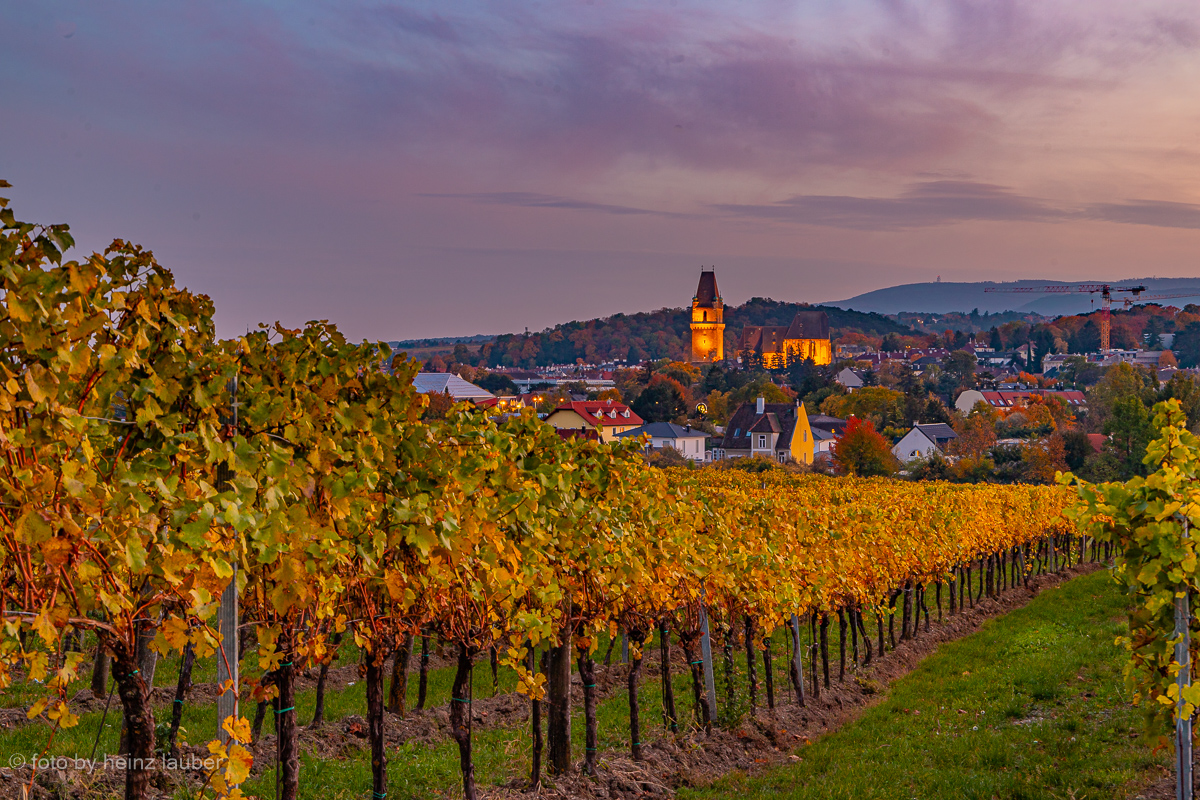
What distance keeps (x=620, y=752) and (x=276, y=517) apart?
6.09 meters

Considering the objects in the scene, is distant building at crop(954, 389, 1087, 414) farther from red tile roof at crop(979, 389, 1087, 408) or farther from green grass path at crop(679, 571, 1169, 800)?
green grass path at crop(679, 571, 1169, 800)

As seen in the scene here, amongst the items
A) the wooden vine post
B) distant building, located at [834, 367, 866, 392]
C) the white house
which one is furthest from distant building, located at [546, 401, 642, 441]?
distant building, located at [834, 367, 866, 392]

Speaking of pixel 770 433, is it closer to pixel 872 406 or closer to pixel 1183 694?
pixel 872 406

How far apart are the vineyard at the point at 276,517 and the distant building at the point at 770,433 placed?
73.9 meters

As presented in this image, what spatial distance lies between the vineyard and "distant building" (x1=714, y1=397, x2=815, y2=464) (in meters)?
73.9

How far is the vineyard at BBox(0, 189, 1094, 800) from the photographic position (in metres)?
3.21

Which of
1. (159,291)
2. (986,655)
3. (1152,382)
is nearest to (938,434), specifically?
(1152,382)

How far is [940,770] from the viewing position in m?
8.41

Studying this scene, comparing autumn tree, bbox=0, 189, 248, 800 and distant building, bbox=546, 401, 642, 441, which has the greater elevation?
autumn tree, bbox=0, 189, 248, 800

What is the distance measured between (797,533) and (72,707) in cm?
793

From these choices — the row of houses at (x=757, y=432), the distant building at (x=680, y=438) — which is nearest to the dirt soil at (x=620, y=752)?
the row of houses at (x=757, y=432)

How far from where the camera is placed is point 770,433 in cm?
8569

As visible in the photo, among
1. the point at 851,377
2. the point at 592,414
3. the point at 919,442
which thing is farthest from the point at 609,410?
the point at 851,377

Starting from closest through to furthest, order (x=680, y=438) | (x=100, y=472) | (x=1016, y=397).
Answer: (x=100, y=472) → (x=680, y=438) → (x=1016, y=397)
